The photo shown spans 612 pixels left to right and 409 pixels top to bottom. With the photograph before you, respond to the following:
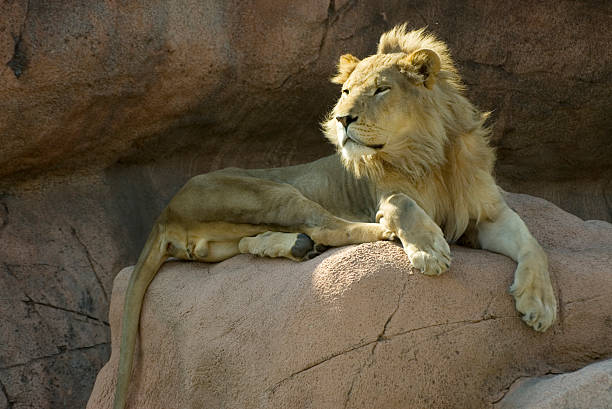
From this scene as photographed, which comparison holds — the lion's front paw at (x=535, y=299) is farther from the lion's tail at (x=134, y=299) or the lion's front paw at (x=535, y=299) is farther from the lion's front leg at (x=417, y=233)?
the lion's tail at (x=134, y=299)

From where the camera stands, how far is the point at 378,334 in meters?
3.82

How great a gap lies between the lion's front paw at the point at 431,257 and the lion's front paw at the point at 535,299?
0.33 meters

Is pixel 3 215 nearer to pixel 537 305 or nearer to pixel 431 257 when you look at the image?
pixel 431 257

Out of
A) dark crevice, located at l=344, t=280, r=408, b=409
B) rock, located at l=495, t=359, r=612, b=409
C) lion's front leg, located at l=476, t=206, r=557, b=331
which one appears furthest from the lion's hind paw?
dark crevice, located at l=344, t=280, r=408, b=409

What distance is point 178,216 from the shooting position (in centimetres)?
514

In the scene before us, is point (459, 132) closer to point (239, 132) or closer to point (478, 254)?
point (478, 254)

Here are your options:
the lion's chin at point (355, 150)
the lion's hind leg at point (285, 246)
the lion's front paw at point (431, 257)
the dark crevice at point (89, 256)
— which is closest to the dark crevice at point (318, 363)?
the lion's front paw at point (431, 257)

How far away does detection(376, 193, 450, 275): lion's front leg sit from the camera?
3875 mm

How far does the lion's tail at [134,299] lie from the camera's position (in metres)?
4.64

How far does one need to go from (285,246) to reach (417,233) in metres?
0.80

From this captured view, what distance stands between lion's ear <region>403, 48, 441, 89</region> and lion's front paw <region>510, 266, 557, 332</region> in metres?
1.05

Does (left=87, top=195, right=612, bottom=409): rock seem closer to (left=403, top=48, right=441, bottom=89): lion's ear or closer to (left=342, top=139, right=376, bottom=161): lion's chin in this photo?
(left=342, top=139, right=376, bottom=161): lion's chin

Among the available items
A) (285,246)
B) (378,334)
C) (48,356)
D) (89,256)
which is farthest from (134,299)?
(378,334)

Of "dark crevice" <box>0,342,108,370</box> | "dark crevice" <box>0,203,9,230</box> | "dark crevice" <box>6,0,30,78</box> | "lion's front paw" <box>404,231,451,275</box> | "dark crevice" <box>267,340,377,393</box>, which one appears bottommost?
"dark crevice" <box>0,342,108,370</box>
